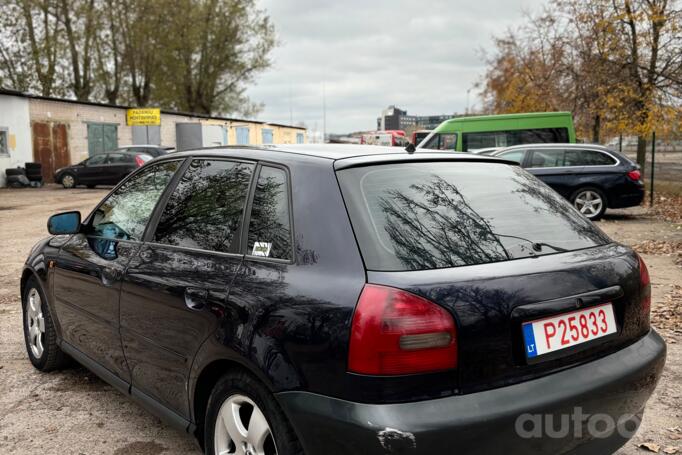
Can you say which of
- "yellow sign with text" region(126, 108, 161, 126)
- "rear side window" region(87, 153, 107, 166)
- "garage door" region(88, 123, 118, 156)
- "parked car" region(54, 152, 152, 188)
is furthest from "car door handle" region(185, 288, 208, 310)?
"yellow sign with text" region(126, 108, 161, 126)

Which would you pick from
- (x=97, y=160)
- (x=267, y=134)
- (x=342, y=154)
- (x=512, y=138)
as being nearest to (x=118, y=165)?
(x=97, y=160)

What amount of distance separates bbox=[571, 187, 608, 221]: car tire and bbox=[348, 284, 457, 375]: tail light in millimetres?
11940

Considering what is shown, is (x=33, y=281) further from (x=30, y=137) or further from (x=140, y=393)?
(x=30, y=137)

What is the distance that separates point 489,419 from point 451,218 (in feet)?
2.54

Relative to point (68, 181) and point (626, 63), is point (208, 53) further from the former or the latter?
point (626, 63)

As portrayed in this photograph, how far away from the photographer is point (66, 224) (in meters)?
3.75

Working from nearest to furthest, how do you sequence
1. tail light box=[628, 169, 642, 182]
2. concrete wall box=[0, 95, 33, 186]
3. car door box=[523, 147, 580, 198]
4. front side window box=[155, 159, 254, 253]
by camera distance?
front side window box=[155, 159, 254, 253], tail light box=[628, 169, 642, 182], car door box=[523, 147, 580, 198], concrete wall box=[0, 95, 33, 186]

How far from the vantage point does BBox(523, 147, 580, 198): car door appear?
1307 cm

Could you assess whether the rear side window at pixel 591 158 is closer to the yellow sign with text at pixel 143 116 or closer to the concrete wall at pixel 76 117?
the concrete wall at pixel 76 117

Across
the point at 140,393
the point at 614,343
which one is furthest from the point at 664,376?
the point at 140,393

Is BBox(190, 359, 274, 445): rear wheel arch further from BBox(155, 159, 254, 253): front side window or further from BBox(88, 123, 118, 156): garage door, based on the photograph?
BBox(88, 123, 118, 156): garage door

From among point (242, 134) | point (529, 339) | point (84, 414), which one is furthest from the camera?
point (242, 134)

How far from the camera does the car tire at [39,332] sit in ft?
13.6

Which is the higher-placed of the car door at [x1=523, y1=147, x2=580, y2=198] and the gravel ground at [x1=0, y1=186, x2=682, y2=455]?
the car door at [x1=523, y1=147, x2=580, y2=198]
